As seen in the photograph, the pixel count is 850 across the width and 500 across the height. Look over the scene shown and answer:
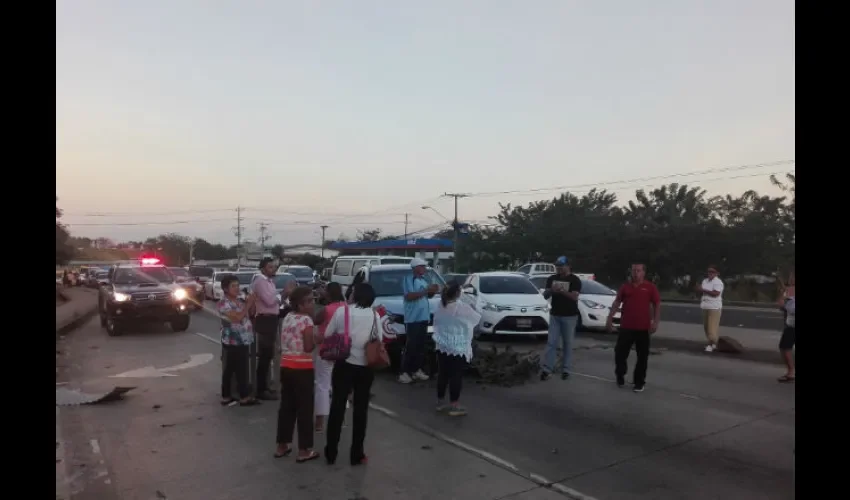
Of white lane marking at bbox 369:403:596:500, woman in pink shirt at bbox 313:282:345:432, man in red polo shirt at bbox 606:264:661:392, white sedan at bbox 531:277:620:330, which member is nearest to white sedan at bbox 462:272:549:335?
white sedan at bbox 531:277:620:330

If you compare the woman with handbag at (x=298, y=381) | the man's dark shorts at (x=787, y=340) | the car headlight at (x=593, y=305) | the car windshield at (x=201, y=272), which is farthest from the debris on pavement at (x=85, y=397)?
the car windshield at (x=201, y=272)

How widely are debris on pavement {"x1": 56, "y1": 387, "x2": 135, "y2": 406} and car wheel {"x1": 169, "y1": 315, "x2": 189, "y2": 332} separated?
756cm

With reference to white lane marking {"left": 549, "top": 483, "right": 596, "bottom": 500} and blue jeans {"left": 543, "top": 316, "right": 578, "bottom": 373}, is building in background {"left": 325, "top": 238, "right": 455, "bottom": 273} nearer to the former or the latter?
blue jeans {"left": 543, "top": 316, "right": 578, "bottom": 373}

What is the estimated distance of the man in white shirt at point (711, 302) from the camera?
12109 millimetres

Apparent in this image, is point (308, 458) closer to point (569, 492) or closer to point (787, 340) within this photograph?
point (569, 492)

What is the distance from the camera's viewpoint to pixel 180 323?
16.7 meters

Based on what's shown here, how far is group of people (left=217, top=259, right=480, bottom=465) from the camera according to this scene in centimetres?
556

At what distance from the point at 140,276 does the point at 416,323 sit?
37.2ft

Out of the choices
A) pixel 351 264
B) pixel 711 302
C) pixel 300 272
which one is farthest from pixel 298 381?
pixel 300 272

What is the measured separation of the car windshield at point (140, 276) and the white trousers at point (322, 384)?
40.4ft

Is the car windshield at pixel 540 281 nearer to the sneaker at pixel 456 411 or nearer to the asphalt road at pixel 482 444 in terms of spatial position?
the asphalt road at pixel 482 444

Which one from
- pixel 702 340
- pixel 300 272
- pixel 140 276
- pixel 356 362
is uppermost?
pixel 140 276
